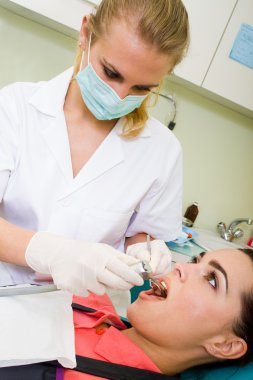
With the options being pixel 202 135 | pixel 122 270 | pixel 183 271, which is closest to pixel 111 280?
pixel 122 270

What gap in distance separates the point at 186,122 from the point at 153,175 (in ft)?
3.82

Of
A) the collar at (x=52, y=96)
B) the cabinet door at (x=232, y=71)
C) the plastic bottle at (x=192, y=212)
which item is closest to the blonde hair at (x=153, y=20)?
the collar at (x=52, y=96)

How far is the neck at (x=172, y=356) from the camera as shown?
103 cm

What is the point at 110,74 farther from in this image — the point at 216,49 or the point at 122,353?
the point at 216,49

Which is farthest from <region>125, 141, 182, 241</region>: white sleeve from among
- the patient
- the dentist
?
the patient

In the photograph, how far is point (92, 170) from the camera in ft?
3.71

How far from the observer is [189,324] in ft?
3.29

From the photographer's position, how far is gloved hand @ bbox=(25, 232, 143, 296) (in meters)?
0.88

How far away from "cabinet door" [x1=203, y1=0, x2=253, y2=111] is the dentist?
729mm

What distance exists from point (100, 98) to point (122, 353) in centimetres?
82

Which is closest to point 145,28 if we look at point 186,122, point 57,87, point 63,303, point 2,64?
point 57,87

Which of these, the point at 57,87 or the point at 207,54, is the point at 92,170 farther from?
the point at 207,54

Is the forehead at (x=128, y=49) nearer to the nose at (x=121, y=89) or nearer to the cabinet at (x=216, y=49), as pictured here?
the nose at (x=121, y=89)

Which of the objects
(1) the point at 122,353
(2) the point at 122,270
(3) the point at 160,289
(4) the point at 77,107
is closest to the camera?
(2) the point at 122,270
